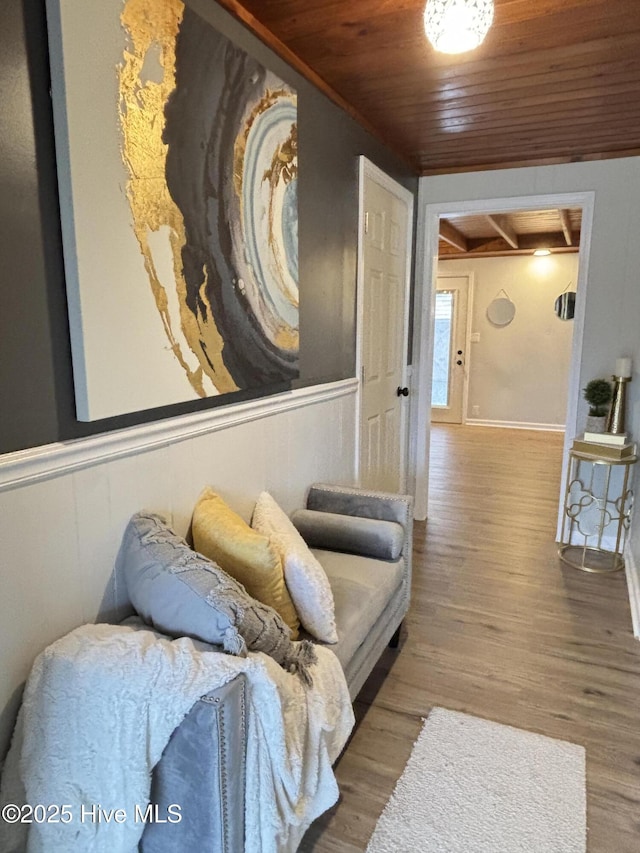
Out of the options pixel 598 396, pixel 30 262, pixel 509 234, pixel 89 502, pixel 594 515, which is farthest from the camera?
pixel 509 234

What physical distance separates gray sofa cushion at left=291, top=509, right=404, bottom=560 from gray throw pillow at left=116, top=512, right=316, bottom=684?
0.81 meters

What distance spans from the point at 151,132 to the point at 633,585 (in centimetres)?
312

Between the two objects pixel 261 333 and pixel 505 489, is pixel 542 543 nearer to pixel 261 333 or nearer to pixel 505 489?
pixel 505 489

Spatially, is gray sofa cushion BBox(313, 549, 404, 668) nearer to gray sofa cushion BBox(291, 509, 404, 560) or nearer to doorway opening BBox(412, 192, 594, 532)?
gray sofa cushion BBox(291, 509, 404, 560)

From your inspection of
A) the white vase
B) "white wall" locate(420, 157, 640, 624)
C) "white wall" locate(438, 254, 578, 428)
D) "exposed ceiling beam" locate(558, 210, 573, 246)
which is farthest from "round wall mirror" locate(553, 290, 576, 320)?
the white vase

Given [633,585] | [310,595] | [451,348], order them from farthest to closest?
1. [451,348]
2. [633,585]
3. [310,595]

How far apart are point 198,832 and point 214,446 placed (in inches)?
43.4

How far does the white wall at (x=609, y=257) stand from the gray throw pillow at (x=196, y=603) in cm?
→ 269

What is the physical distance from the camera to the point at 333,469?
290 cm

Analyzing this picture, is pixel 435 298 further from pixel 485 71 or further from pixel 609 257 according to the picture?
pixel 485 71

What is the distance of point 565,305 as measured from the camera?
7.35 m

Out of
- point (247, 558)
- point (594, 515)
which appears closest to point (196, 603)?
point (247, 558)

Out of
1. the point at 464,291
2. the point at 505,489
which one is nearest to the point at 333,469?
the point at 505,489

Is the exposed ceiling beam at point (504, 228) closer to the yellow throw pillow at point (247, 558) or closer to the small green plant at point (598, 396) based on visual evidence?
the small green plant at point (598, 396)
